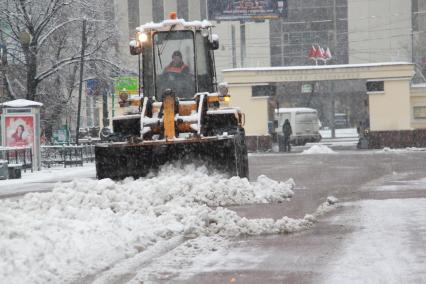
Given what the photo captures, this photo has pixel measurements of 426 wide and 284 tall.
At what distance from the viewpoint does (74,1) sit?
34.7m

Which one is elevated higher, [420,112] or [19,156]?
[420,112]

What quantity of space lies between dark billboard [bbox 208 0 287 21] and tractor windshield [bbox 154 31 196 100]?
31.5 m

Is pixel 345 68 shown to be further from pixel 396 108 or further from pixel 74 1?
Result: pixel 74 1

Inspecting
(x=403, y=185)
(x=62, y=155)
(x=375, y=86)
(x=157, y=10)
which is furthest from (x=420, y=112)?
(x=157, y=10)

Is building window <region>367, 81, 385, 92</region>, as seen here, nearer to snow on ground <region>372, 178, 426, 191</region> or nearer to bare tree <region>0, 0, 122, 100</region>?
bare tree <region>0, 0, 122, 100</region>

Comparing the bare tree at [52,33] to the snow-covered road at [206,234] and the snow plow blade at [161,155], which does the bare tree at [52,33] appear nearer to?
the snow plow blade at [161,155]

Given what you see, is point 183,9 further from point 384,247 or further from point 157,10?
point 384,247

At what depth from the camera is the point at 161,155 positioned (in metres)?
15.7

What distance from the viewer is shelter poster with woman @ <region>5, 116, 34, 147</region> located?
27297 millimetres

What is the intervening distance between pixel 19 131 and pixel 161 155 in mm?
12862

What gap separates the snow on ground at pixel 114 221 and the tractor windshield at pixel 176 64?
2918 mm

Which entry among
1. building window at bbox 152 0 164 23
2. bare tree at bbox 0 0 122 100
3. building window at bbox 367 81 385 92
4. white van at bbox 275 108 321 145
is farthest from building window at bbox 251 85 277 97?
building window at bbox 152 0 164 23

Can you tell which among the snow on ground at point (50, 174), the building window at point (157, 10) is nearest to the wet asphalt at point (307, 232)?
the snow on ground at point (50, 174)

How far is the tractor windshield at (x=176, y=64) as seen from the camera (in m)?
17.9
